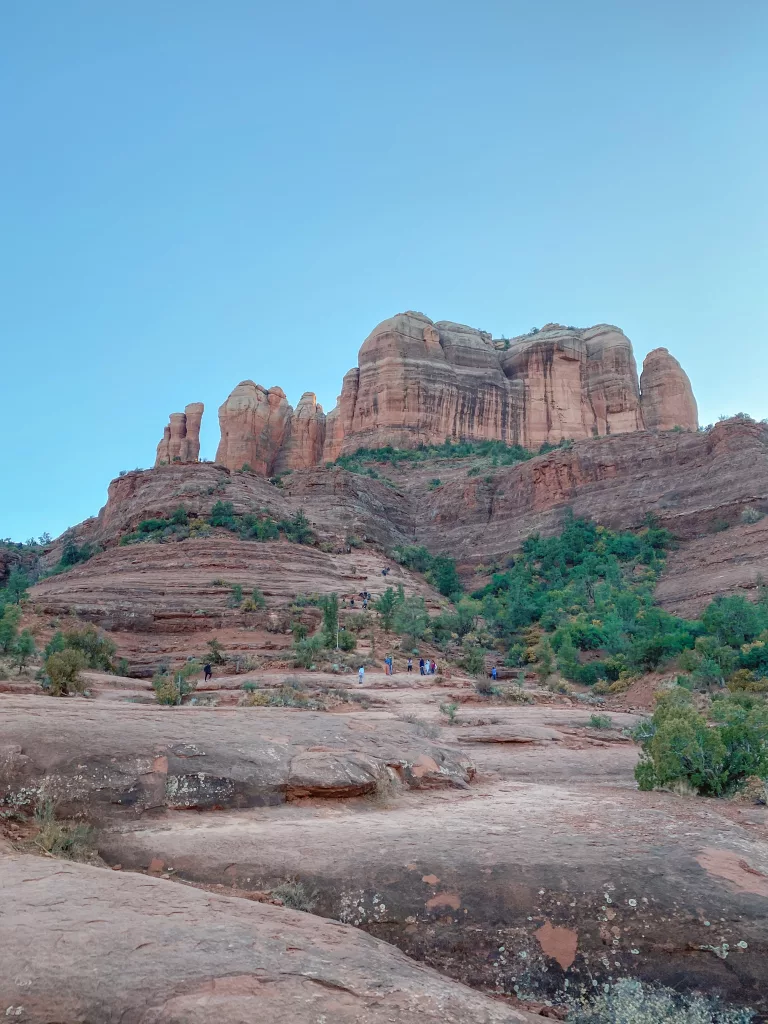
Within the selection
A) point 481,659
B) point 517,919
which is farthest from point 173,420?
point 517,919

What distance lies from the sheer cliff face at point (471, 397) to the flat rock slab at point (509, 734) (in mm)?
59088

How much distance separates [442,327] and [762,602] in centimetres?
6043

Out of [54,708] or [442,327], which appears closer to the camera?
[54,708]

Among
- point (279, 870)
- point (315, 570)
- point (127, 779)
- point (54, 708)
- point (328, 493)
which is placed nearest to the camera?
point (279, 870)

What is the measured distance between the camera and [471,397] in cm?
7506

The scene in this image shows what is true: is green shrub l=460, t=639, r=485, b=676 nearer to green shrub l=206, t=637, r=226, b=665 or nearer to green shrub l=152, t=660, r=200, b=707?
green shrub l=206, t=637, r=226, b=665

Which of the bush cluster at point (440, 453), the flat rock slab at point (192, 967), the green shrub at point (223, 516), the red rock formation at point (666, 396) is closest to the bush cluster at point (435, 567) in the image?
the green shrub at point (223, 516)

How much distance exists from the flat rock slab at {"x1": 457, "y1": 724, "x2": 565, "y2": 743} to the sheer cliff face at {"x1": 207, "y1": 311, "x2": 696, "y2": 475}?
59.1 meters

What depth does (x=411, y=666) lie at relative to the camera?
25.7m

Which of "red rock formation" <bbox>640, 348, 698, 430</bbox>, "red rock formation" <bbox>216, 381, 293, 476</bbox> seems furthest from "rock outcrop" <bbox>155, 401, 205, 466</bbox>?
"red rock formation" <bbox>640, 348, 698, 430</bbox>

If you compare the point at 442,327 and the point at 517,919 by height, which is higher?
the point at 442,327

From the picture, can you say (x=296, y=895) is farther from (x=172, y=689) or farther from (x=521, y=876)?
(x=172, y=689)

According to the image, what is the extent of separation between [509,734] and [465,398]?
63.2m

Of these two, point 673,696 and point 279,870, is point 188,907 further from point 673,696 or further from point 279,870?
point 673,696
